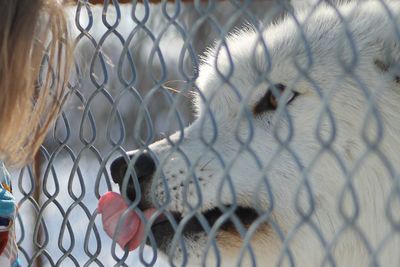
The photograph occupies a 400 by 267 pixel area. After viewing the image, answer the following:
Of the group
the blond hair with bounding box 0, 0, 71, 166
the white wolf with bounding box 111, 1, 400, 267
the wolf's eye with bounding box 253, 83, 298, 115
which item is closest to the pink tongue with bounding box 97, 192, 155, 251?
the white wolf with bounding box 111, 1, 400, 267

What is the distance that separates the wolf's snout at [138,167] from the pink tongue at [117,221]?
0.31ft

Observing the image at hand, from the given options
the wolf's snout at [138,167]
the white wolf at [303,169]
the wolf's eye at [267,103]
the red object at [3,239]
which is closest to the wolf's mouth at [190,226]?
the white wolf at [303,169]

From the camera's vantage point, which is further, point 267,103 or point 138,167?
point 267,103

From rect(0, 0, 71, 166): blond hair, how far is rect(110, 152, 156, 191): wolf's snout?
1.06 ft

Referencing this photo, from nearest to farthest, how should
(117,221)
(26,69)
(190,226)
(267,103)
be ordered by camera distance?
(26,69)
(117,221)
(190,226)
(267,103)

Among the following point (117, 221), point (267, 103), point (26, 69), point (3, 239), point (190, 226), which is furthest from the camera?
point (267, 103)

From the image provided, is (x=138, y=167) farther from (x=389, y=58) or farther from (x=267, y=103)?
(x=389, y=58)

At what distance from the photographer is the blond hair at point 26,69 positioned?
215 centimetres

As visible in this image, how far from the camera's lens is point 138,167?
2.60 meters

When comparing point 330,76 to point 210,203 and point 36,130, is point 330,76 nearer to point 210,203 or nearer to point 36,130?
point 210,203

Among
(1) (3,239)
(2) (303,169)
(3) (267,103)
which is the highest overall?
(3) (267,103)

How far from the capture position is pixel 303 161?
8.61 feet

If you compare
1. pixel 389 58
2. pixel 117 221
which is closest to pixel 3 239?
pixel 117 221

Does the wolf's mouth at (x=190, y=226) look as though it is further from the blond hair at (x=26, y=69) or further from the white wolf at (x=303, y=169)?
the blond hair at (x=26, y=69)
